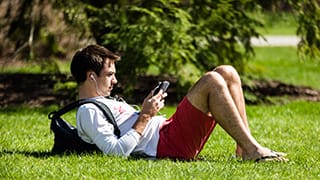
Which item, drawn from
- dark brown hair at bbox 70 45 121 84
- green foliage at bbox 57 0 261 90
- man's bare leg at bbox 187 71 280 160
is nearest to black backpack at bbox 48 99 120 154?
dark brown hair at bbox 70 45 121 84

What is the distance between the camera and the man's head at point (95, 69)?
19.6 feet

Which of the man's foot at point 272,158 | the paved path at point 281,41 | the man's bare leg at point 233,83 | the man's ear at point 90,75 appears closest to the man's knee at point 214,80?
the man's bare leg at point 233,83

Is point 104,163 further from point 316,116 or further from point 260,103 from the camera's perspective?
point 260,103

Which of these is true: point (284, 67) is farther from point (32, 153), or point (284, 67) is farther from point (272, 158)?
point (272, 158)

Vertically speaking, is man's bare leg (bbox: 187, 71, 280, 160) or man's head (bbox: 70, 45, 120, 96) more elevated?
man's head (bbox: 70, 45, 120, 96)

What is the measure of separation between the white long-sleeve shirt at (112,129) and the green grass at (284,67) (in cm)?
624

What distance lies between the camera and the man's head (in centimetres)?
599

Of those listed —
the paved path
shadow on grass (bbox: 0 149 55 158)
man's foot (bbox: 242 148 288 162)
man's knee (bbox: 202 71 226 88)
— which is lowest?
the paved path

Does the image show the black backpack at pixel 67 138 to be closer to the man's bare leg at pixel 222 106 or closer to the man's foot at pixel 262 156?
the man's bare leg at pixel 222 106

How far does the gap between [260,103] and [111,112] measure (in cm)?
565

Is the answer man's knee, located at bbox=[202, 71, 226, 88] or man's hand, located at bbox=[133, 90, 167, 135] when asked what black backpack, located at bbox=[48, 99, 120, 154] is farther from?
man's knee, located at bbox=[202, 71, 226, 88]

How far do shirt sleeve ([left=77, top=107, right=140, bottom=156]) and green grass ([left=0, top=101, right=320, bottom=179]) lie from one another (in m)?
0.08

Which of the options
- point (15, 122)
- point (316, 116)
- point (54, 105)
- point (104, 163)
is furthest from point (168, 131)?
point (54, 105)

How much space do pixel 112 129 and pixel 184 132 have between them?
504 mm
